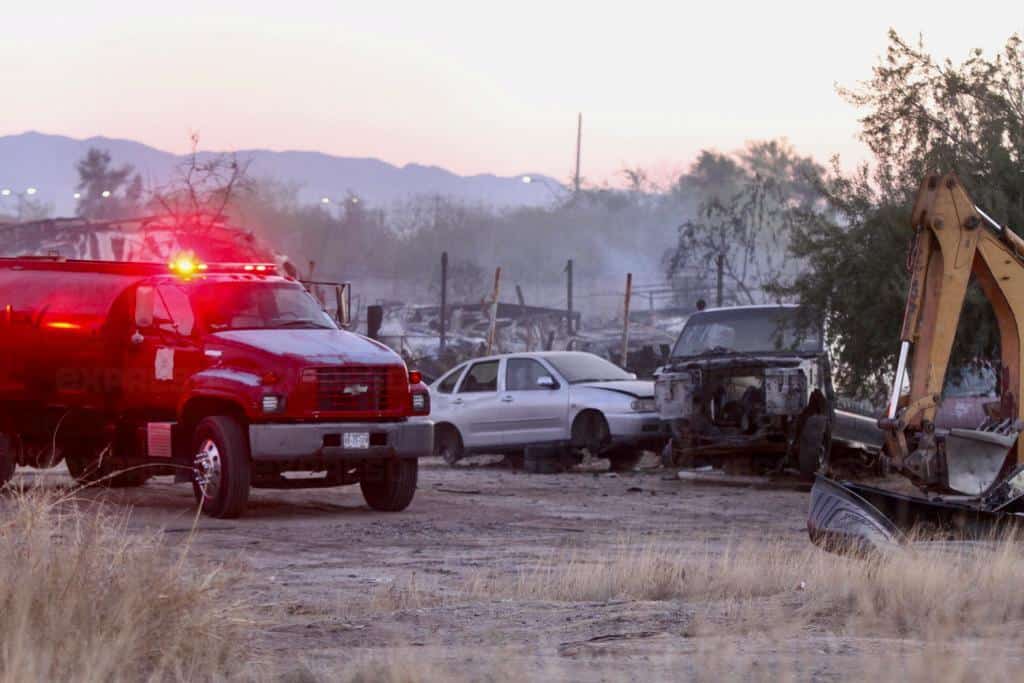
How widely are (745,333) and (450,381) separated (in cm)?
502

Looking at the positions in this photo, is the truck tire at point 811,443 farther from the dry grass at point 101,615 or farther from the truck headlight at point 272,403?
the dry grass at point 101,615

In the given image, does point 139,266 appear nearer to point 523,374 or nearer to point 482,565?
point 482,565

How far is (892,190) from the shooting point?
22.1 m

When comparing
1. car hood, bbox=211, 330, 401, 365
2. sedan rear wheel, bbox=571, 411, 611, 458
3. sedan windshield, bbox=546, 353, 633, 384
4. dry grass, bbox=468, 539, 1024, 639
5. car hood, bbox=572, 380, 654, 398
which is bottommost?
dry grass, bbox=468, 539, 1024, 639

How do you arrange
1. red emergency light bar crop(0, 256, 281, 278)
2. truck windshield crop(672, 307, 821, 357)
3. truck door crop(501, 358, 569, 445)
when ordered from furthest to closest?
1. truck door crop(501, 358, 569, 445)
2. truck windshield crop(672, 307, 821, 357)
3. red emergency light bar crop(0, 256, 281, 278)

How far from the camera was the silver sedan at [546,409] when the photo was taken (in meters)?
23.6

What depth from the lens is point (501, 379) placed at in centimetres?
2519

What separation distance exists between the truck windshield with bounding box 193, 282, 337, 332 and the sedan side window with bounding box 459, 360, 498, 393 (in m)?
7.23

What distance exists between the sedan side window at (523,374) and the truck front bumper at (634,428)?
1.56 meters

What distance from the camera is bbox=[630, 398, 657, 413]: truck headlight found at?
76.9ft

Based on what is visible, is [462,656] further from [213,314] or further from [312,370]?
[213,314]

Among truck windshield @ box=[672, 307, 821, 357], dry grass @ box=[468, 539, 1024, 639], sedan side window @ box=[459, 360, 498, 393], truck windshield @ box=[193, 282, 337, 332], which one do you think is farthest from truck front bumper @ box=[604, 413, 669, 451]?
dry grass @ box=[468, 539, 1024, 639]

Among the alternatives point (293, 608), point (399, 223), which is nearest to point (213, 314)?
point (293, 608)

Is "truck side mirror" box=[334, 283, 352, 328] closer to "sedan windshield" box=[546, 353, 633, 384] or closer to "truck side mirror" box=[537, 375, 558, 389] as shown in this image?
"truck side mirror" box=[537, 375, 558, 389]
